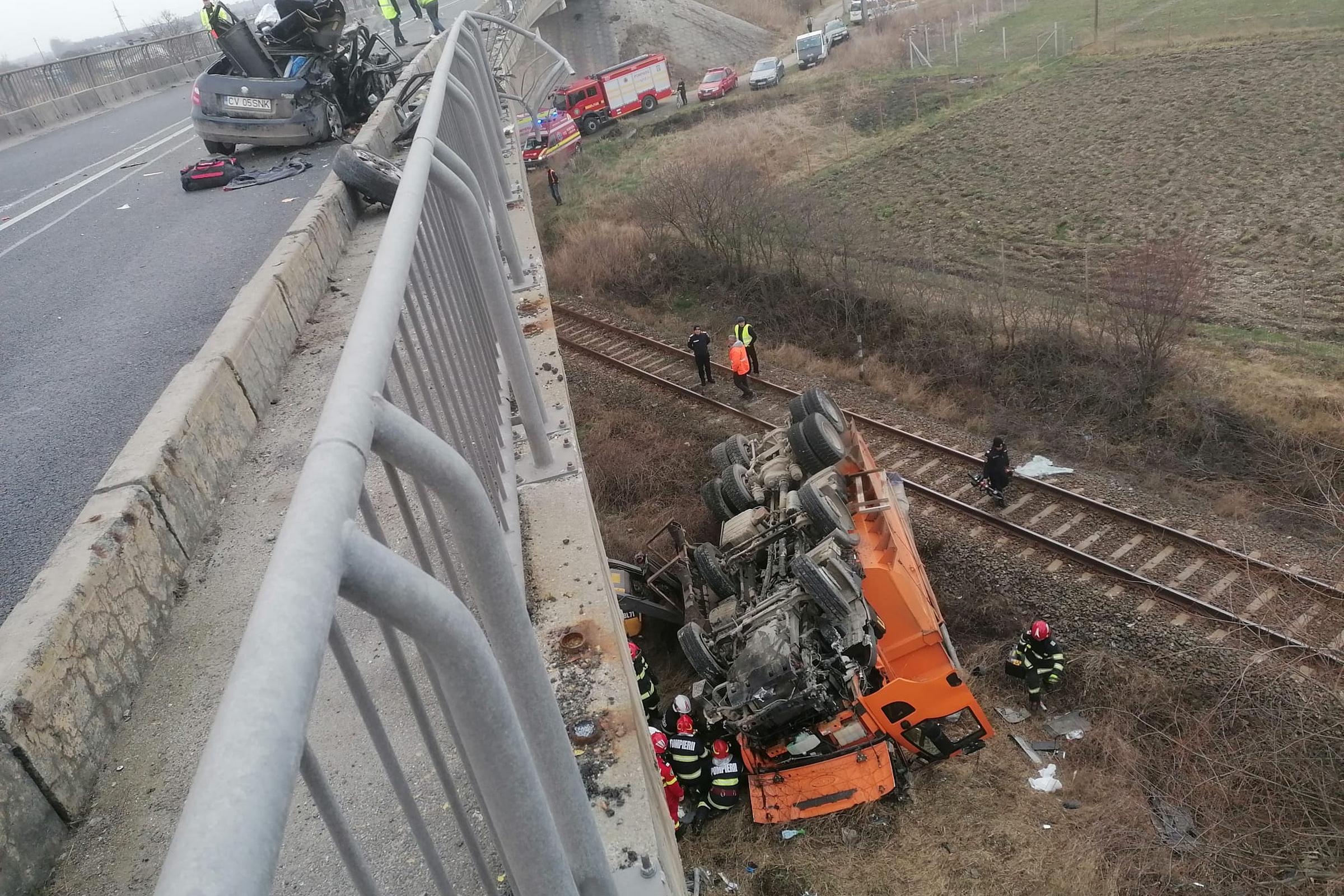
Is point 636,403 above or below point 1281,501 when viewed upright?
above

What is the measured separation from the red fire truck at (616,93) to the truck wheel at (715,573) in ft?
96.1

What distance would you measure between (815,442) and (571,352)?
29.2 feet

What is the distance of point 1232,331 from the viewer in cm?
1662

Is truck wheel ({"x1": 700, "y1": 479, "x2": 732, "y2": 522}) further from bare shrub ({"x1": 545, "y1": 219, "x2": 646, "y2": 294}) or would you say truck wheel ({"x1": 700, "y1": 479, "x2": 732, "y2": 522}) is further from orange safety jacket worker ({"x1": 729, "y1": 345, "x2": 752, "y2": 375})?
bare shrub ({"x1": 545, "y1": 219, "x2": 646, "y2": 294})

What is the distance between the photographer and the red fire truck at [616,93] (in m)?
36.3

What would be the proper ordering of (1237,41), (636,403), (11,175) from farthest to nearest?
(1237,41)
(636,403)
(11,175)

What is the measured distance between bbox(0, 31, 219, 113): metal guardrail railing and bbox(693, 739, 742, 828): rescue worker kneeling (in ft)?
64.0

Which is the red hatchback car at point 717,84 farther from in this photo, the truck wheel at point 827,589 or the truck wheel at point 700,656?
the truck wheel at point 827,589

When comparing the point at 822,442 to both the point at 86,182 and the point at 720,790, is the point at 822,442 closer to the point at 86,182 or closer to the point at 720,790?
the point at 720,790

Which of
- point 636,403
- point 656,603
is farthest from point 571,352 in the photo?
point 656,603

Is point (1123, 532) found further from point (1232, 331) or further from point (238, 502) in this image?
point (238, 502)

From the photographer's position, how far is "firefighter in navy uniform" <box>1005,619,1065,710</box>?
30.0 feet

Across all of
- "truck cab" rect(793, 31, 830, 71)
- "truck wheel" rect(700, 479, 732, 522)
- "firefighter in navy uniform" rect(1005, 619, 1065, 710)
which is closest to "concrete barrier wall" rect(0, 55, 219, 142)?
"truck wheel" rect(700, 479, 732, 522)

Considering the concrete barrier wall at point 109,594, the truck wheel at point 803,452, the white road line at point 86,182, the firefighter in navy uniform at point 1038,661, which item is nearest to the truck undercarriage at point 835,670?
the firefighter in navy uniform at point 1038,661
